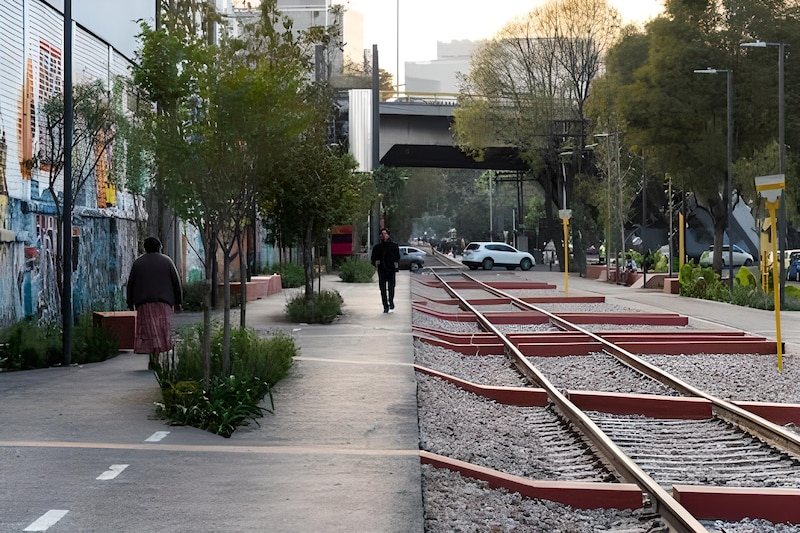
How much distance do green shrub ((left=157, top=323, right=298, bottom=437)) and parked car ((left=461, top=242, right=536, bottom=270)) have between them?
59.3 metres

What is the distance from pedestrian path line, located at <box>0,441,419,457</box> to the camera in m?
9.92

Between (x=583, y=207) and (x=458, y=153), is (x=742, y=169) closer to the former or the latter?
(x=583, y=207)

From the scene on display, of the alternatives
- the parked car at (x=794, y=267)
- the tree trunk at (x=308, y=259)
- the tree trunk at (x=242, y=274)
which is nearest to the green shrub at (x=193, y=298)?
the tree trunk at (x=308, y=259)

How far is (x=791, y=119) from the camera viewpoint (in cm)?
4378

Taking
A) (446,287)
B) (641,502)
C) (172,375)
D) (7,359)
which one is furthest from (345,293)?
(641,502)

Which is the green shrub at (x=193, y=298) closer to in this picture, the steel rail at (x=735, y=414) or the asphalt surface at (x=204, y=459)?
the steel rail at (x=735, y=414)

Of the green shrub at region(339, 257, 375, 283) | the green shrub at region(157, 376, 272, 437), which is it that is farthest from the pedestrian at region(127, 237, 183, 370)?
the green shrub at region(339, 257, 375, 283)

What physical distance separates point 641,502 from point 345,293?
30.7 m

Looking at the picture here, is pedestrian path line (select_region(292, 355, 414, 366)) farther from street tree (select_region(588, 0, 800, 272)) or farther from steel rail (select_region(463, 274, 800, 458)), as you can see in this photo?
street tree (select_region(588, 0, 800, 272))

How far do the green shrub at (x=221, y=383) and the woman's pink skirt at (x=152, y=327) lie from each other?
0.35 meters

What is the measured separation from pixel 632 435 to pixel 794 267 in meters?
48.6

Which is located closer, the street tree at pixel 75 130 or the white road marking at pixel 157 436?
the white road marking at pixel 157 436

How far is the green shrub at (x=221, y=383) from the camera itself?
11.2 meters

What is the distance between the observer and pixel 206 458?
378 inches
